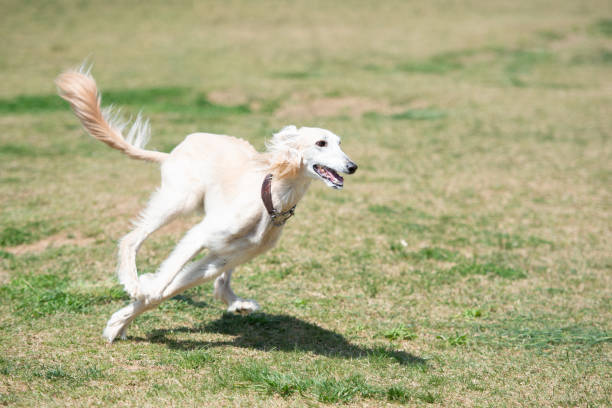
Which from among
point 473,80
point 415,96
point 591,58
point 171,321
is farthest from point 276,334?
point 591,58

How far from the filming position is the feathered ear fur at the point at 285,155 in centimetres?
468

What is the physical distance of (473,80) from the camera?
62.7 ft

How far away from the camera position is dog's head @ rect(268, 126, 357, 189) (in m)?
4.50

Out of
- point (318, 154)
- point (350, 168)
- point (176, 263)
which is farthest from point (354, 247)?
point (350, 168)

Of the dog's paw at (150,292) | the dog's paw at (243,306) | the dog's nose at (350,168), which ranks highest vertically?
the dog's nose at (350,168)

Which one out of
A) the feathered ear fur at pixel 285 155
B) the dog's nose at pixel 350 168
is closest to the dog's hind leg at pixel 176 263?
the feathered ear fur at pixel 285 155

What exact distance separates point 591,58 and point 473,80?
5.51 metres

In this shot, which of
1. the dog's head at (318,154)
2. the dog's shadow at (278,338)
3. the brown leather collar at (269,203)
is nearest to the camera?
the dog's head at (318,154)

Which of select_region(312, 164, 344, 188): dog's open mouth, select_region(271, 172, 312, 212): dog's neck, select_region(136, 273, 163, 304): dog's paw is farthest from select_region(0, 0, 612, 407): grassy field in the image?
select_region(312, 164, 344, 188): dog's open mouth

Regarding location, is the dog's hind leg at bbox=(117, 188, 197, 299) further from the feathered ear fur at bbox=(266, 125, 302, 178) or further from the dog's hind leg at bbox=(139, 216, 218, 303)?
the feathered ear fur at bbox=(266, 125, 302, 178)

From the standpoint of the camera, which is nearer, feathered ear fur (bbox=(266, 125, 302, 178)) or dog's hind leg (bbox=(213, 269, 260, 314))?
feathered ear fur (bbox=(266, 125, 302, 178))

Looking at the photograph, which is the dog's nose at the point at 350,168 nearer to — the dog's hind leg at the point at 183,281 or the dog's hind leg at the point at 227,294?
the dog's hind leg at the point at 183,281

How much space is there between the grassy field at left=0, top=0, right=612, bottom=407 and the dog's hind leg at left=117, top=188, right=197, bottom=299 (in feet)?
1.99

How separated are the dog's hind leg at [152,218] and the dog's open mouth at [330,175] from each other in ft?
4.18
